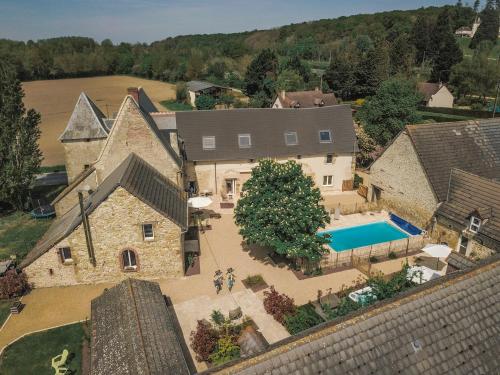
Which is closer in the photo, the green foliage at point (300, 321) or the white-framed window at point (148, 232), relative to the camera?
the green foliage at point (300, 321)

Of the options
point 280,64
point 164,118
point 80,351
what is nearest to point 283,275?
point 80,351

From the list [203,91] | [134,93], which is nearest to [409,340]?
[134,93]

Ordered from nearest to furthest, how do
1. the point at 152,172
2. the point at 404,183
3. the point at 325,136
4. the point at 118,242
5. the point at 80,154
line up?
the point at 118,242 → the point at 152,172 → the point at 404,183 → the point at 80,154 → the point at 325,136

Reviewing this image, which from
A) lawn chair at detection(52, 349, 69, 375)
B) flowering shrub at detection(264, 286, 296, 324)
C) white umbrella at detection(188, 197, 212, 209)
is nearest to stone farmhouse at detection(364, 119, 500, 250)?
flowering shrub at detection(264, 286, 296, 324)

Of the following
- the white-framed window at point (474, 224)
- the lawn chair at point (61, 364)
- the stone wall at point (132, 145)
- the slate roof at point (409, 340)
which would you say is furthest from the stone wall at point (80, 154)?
the white-framed window at point (474, 224)

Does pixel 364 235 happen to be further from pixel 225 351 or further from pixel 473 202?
pixel 225 351

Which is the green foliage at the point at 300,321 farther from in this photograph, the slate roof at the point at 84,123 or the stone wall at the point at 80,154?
the slate roof at the point at 84,123

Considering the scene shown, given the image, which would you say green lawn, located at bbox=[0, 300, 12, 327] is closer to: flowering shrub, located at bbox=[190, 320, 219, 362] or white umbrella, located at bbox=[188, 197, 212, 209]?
flowering shrub, located at bbox=[190, 320, 219, 362]
